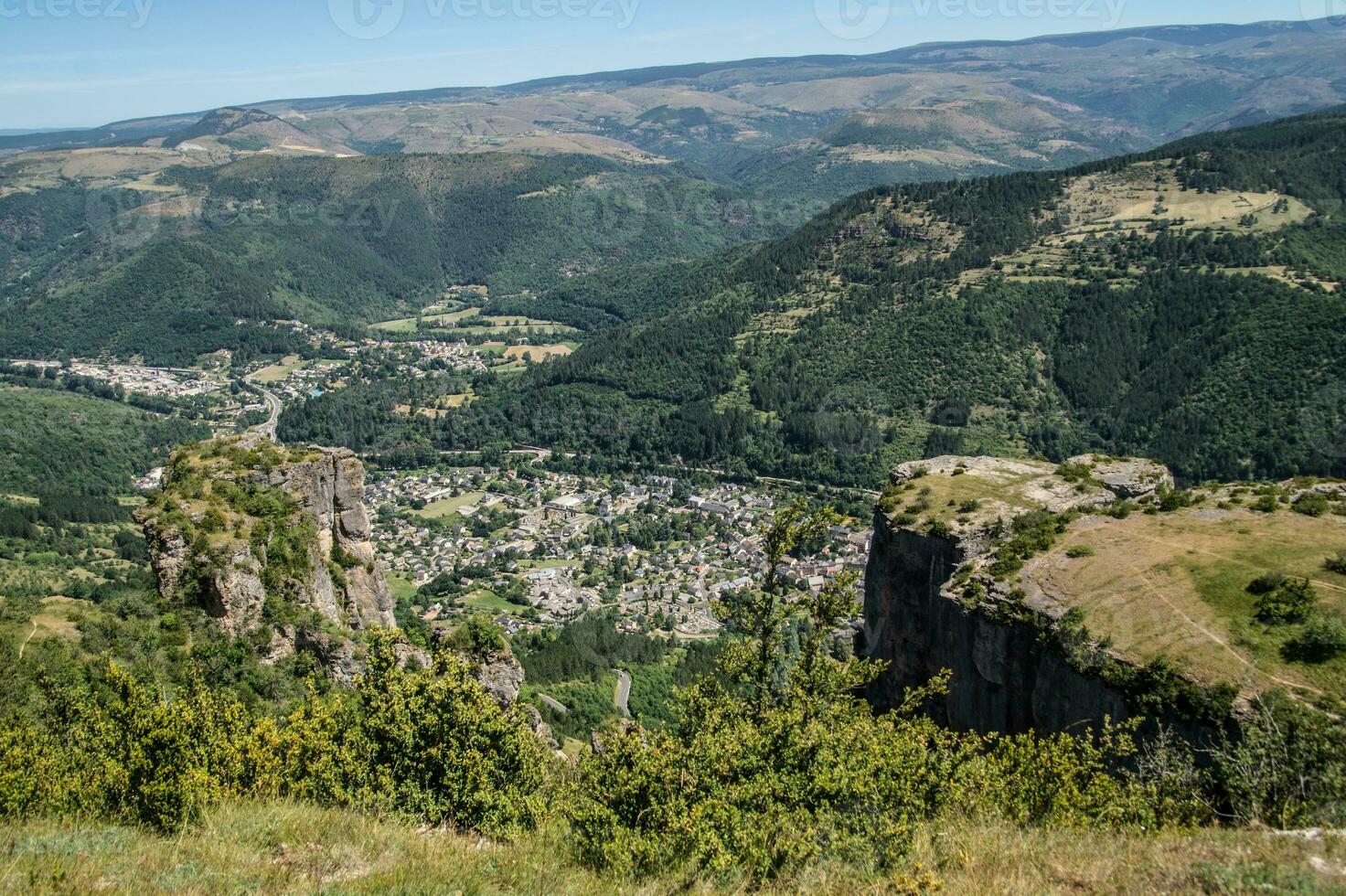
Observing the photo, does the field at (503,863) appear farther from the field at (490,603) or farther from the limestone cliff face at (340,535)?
the field at (490,603)

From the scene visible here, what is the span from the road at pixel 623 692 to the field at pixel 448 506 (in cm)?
4972

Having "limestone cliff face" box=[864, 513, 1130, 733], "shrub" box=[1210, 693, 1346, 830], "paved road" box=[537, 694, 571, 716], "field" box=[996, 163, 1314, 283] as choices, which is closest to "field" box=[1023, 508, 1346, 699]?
"limestone cliff face" box=[864, 513, 1130, 733]

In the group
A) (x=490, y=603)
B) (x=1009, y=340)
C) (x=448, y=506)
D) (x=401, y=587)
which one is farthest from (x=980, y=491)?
(x=1009, y=340)

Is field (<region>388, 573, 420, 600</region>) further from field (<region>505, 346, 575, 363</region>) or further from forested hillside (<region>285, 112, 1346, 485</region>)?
field (<region>505, 346, 575, 363</region>)

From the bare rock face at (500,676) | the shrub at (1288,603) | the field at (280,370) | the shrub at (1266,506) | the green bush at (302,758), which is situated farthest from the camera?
the field at (280,370)

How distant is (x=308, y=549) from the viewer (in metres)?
33.3

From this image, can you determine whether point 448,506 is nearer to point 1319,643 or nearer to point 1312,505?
point 1312,505

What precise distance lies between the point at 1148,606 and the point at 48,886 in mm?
24752

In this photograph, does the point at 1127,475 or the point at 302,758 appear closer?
the point at 302,758

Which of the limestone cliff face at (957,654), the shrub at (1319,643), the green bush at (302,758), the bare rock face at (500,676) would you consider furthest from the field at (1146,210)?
the green bush at (302,758)

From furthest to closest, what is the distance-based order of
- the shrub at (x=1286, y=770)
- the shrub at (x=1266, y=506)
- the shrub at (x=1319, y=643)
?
the shrub at (x=1266, y=506), the shrub at (x=1319, y=643), the shrub at (x=1286, y=770)

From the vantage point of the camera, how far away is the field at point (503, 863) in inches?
464

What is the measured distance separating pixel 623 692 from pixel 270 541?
30.8m

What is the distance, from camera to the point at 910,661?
3359 cm
